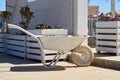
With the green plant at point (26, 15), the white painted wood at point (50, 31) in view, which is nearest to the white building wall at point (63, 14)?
the green plant at point (26, 15)

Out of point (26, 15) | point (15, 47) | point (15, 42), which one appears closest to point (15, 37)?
point (15, 42)

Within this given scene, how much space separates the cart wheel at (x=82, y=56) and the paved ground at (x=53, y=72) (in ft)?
0.53

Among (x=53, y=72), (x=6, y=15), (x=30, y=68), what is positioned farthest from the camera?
(x=6, y=15)

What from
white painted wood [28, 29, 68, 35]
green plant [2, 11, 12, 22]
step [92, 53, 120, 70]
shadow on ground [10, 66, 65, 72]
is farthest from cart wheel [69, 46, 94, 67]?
green plant [2, 11, 12, 22]

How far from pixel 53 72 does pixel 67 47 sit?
80 cm

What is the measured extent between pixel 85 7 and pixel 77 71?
295 cm

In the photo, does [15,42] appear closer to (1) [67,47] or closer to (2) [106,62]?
(1) [67,47]

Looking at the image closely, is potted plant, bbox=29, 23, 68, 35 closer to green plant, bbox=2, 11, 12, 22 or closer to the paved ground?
the paved ground

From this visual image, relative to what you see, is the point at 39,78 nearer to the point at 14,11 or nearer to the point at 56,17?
the point at 56,17

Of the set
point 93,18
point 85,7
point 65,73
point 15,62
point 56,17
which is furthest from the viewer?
point 93,18

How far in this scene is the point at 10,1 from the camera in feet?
49.3

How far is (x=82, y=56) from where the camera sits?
31.2 feet

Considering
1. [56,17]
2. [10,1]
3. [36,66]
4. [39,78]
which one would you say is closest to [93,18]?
[10,1]

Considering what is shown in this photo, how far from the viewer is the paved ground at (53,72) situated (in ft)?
25.5
